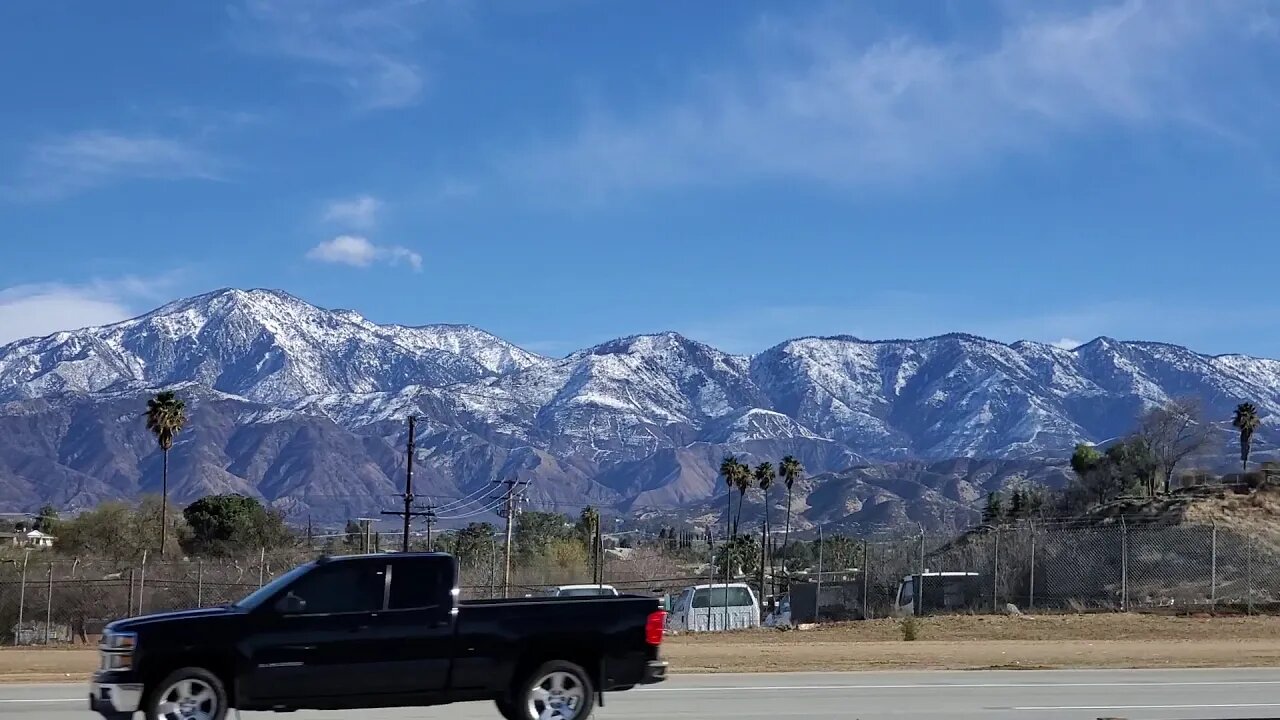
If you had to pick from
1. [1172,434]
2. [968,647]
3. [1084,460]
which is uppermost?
[1172,434]

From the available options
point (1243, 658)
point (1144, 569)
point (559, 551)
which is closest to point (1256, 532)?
point (1144, 569)

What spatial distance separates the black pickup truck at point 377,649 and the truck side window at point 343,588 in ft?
0.04

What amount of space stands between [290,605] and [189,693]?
46.1 inches

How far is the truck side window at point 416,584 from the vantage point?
566 inches

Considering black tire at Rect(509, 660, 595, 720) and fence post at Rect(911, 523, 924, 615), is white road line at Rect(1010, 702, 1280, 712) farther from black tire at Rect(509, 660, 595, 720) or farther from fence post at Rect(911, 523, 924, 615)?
fence post at Rect(911, 523, 924, 615)

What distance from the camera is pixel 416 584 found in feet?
47.5

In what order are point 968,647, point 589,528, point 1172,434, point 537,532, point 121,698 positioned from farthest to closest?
1. point 537,532
2. point 589,528
3. point 1172,434
4. point 968,647
5. point 121,698

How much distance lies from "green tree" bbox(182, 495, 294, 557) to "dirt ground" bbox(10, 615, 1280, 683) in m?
46.0

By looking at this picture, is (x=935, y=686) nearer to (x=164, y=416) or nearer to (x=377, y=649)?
(x=377, y=649)

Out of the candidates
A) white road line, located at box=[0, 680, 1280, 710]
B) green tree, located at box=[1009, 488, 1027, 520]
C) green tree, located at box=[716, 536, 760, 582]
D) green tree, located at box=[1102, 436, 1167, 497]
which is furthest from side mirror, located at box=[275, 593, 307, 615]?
green tree, located at box=[716, 536, 760, 582]

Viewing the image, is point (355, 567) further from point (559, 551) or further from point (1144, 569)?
point (559, 551)

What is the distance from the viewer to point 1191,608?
3594cm

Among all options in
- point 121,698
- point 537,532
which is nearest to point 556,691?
point 121,698

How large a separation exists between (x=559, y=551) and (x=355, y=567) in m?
69.1
